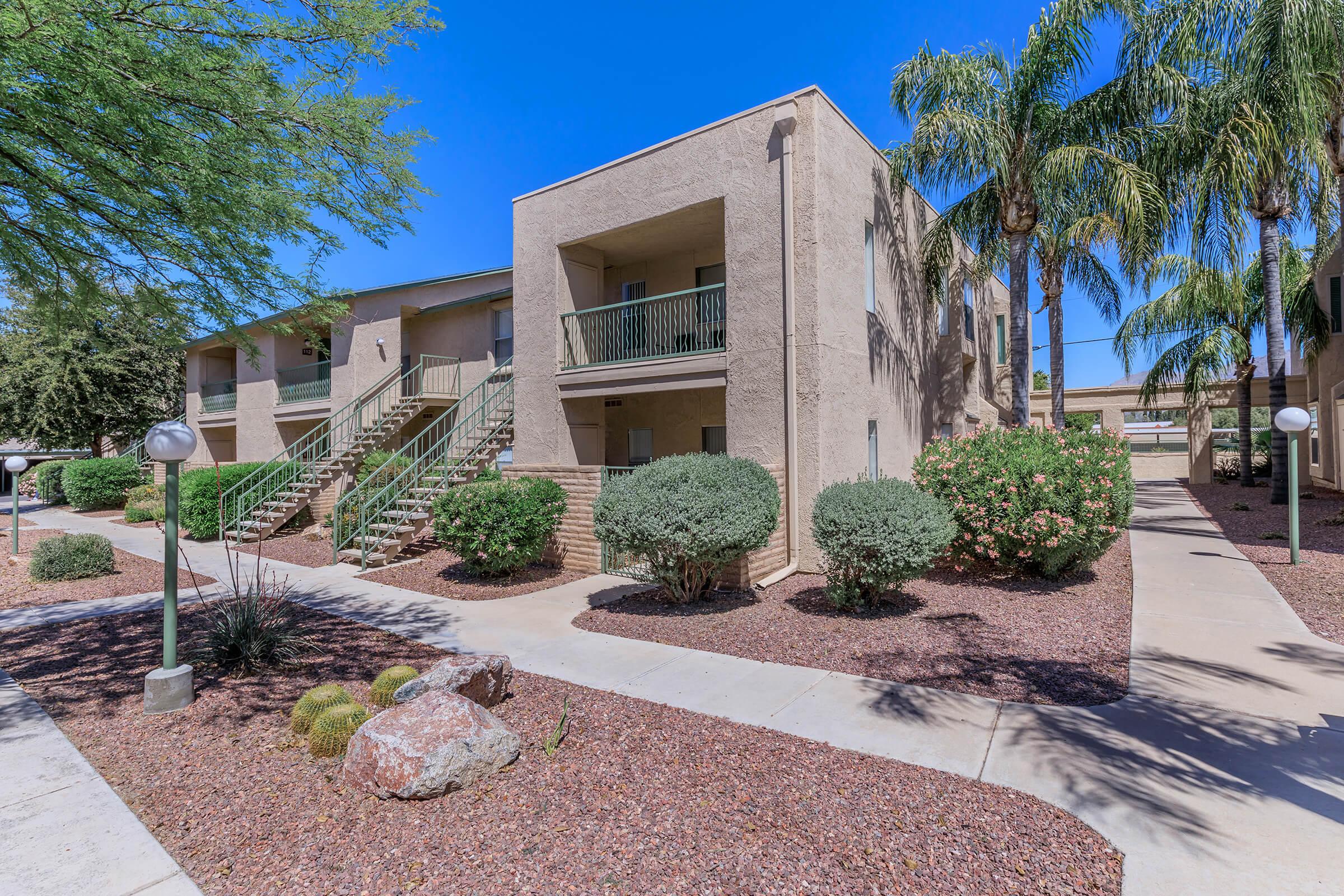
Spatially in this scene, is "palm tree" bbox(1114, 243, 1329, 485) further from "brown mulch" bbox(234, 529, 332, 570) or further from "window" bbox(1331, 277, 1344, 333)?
"brown mulch" bbox(234, 529, 332, 570)

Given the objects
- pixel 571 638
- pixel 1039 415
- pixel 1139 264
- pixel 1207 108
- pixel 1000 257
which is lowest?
pixel 571 638

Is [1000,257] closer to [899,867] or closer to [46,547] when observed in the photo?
[899,867]

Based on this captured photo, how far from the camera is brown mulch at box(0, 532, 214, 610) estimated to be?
903cm

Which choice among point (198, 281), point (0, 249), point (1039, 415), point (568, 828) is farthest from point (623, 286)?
point (1039, 415)

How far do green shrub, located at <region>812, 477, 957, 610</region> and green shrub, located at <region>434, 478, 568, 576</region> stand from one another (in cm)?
424

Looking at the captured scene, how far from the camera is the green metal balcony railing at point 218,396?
24000 millimetres

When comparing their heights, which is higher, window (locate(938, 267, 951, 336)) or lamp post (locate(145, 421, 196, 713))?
window (locate(938, 267, 951, 336))

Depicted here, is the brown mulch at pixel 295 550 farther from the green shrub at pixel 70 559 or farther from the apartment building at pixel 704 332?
the green shrub at pixel 70 559

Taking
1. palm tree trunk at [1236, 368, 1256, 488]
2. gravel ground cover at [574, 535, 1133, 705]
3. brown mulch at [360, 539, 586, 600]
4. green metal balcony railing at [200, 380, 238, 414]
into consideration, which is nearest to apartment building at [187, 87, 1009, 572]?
brown mulch at [360, 539, 586, 600]

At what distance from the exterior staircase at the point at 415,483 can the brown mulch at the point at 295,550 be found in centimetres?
32

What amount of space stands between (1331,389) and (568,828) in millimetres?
22857

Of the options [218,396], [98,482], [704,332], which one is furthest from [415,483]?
[218,396]

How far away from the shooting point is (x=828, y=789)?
12.1ft

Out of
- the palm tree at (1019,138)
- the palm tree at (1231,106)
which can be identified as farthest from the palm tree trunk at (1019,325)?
the palm tree at (1231,106)
